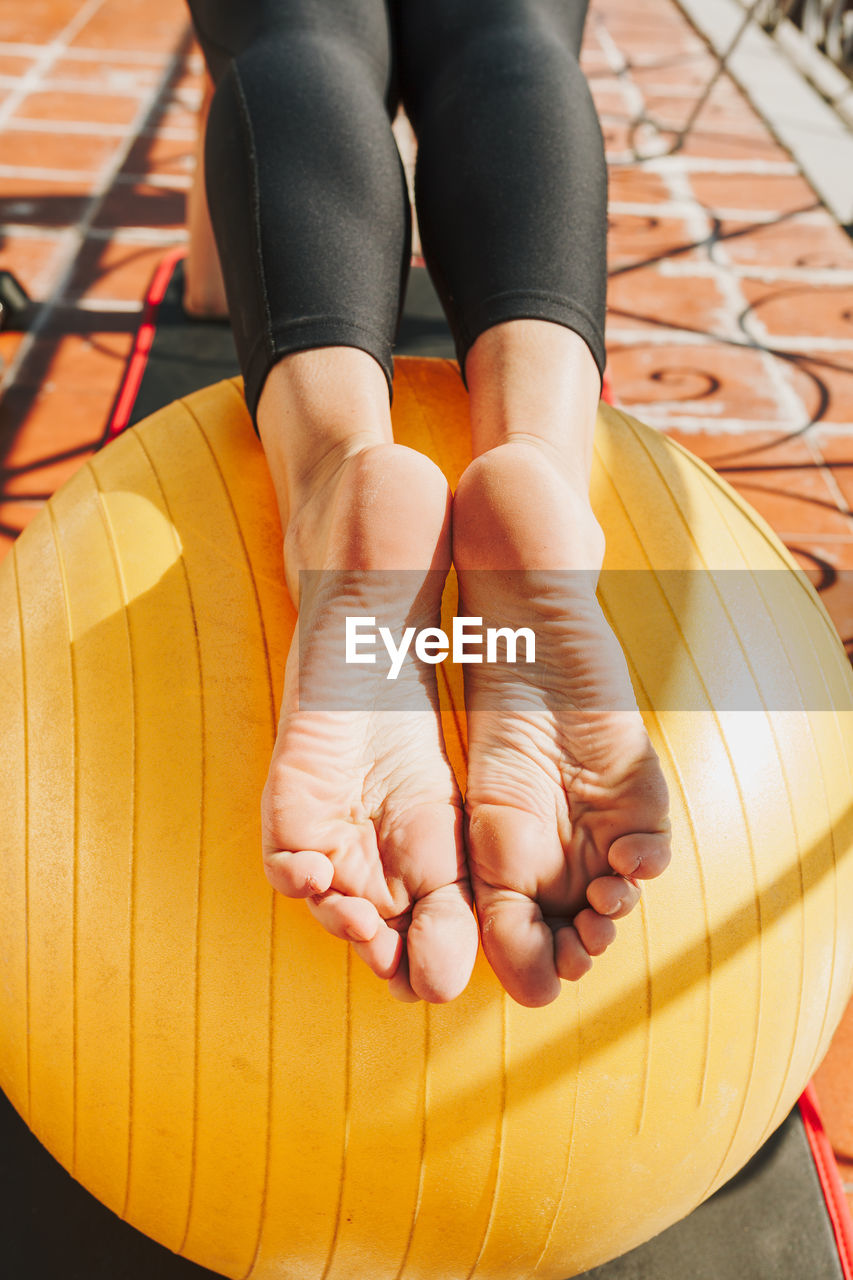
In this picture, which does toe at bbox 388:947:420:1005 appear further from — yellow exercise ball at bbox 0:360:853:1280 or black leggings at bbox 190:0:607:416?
black leggings at bbox 190:0:607:416

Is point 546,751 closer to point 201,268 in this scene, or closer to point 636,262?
point 201,268

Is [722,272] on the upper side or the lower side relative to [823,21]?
lower

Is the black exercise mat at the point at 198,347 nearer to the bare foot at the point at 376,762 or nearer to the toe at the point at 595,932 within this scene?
the bare foot at the point at 376,762

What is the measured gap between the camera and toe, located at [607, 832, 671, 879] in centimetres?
62

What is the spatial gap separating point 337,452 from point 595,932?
44cm

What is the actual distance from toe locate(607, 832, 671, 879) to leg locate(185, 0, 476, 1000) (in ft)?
0.36

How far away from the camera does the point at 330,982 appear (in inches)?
26.3

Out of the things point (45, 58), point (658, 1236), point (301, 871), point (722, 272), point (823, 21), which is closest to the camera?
point (301, 871)

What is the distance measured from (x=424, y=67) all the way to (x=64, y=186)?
183 cm

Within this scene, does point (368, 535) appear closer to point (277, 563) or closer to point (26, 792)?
point (277, 563)

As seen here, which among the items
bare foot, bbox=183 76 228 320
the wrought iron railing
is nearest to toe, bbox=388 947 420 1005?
bare foot, bbox=183 76 228 320

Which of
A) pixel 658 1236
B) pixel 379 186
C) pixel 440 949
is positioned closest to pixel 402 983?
pixel 440 949

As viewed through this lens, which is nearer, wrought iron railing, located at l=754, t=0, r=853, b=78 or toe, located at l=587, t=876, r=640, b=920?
toe, located at l=587, t=876, r=640, b=920

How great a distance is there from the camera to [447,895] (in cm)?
65
